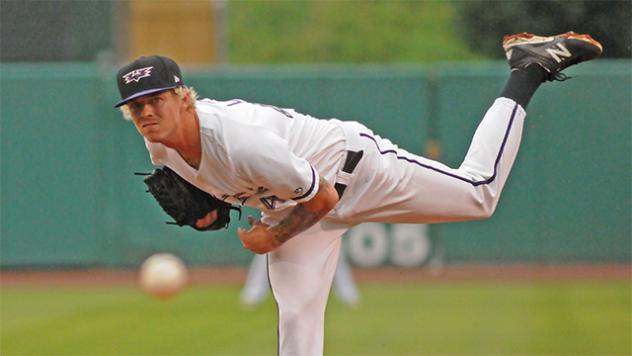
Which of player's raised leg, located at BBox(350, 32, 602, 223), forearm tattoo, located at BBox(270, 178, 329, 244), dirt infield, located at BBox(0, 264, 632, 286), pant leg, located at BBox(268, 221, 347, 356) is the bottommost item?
dirt infield, located at BBox(0, 264, 632, 286)

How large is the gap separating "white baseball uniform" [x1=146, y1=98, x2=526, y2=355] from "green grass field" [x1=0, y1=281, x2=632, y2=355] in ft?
9.86

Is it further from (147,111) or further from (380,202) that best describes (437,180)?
(147,111)

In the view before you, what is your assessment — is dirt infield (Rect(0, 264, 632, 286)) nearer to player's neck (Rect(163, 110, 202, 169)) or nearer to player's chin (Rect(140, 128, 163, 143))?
player's neck (Rect(163, 110, 202, 169))

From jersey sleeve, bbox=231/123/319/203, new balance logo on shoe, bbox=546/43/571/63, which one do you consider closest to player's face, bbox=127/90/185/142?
jersey sleeve, bbox=231/123/319/203

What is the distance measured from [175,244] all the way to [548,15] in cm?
567

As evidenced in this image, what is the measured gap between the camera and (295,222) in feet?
16.4

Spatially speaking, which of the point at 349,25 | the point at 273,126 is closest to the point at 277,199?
the point at 273,126

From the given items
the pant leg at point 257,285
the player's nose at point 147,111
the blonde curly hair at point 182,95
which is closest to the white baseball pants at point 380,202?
the blonde curly hair at point 182,95

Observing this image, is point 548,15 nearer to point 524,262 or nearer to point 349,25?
point 524,262

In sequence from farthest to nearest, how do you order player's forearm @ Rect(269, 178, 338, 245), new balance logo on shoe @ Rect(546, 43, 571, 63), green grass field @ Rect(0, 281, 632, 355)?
1. green grass field @ Rect(0, 281, 632, 355)
2. new balance logo on shoe @ Rect(546, 43, 571, 63)
3. player's forearm @ Rect(269, 178, 338, 245)

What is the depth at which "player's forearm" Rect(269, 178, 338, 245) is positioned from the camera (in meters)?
4.94

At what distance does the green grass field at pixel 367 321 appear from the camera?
8.56 m

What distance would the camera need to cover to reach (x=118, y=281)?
13.9 metres

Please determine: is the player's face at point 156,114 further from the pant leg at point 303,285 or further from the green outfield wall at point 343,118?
the green outfield wall at point 343,118
